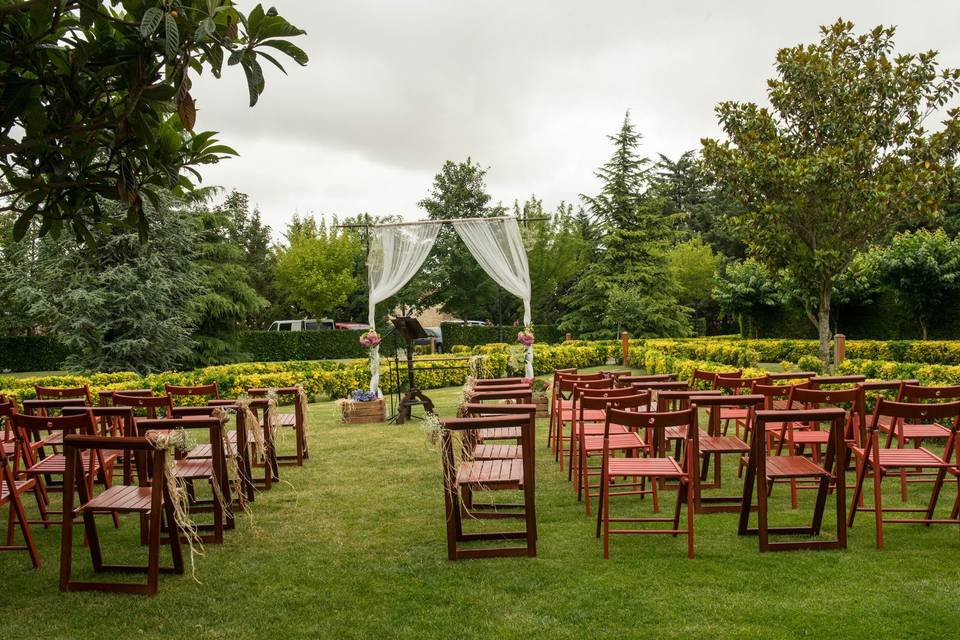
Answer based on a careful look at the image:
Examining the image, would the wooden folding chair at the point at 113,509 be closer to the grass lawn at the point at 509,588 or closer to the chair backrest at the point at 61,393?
the grass lawn at the point at 509,588

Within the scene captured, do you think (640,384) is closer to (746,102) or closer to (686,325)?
(746,102)

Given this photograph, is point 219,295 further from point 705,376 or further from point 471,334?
point 705,376

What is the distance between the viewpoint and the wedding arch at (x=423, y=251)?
10164 mm

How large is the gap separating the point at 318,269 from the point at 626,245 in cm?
1296

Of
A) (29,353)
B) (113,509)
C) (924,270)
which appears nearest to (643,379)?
(113,509)

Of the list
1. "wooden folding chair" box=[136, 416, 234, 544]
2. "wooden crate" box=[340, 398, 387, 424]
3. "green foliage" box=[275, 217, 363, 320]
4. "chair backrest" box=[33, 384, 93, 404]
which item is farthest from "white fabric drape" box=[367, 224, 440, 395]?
"green foliage" box=[275, 217, 363, 320]

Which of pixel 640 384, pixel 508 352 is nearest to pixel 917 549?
pixel 640 384

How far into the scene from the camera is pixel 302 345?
25.3m

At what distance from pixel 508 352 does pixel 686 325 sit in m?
13.2

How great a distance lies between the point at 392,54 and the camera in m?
8.73

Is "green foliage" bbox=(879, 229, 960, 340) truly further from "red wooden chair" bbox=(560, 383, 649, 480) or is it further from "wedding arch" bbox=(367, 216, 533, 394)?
"red wooden chair" bbox=(560, 383, 649, 480)

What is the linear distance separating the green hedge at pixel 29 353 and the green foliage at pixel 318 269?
885 centimetres

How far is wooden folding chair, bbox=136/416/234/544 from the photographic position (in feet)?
13.4

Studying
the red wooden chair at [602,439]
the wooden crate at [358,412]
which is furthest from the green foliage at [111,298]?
the red wooden chair at [602,439]
